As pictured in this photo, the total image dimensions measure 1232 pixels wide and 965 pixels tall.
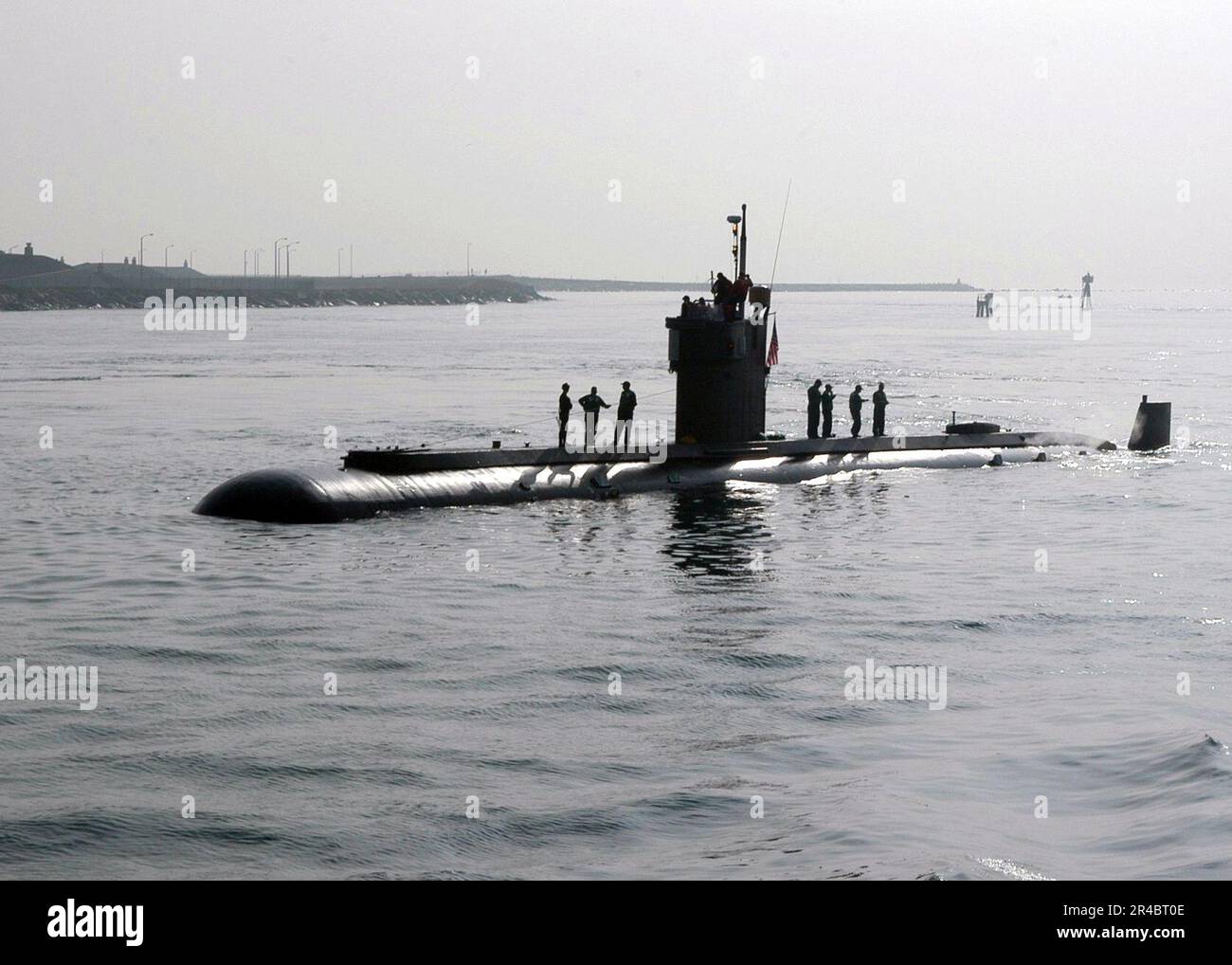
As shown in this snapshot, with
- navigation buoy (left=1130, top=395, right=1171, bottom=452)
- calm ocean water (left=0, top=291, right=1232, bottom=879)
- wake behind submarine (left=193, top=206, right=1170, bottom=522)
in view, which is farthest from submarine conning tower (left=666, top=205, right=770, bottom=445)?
navigation buoy (left=1130, top=395, right=1171, bottom=452)

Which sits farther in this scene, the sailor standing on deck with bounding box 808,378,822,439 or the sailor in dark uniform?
the sailor standing on deck with bounding box 808,378,822,439

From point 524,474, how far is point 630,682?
54.3 feet

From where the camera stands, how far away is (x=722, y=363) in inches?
1558

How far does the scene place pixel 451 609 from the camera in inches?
997

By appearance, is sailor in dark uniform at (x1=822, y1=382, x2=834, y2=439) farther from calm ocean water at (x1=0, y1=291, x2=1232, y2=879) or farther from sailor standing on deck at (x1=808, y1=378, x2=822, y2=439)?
calm ocean water at (x1=0, y1=291, x2=1232, y2=879)

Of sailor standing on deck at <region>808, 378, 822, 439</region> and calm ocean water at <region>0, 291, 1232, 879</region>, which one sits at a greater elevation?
sailor standing on deck at <region>808, 378, 822, 439</region>

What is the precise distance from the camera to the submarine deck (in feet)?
116

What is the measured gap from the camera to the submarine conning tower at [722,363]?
1553 inches

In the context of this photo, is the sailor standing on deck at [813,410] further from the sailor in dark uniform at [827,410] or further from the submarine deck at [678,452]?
the submarine deck at [678,452]

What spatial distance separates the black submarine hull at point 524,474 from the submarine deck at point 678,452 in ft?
0.10

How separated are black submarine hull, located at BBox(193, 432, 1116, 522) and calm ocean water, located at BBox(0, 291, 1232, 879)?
0.65m
